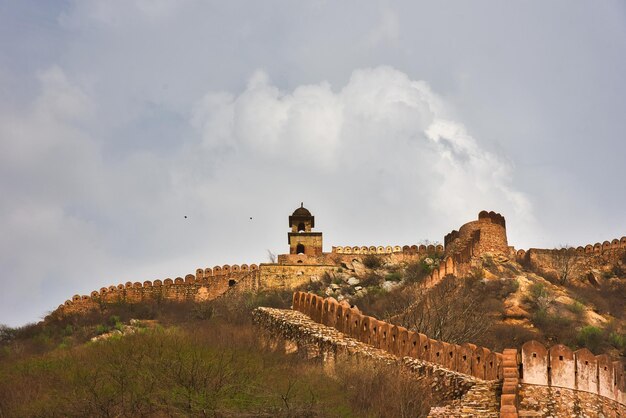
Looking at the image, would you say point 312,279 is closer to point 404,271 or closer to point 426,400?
point 404,271

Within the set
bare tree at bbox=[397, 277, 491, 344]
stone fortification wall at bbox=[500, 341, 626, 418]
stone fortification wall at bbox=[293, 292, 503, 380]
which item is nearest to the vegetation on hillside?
stone fortification wall at bbox=[293, 292, 503, 380]

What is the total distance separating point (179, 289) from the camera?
48.8 metres

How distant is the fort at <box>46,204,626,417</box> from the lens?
59.4ft

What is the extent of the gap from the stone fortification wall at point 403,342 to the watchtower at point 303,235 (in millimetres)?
23197

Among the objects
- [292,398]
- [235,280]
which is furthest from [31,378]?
[235,280]

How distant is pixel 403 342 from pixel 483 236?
981 inches

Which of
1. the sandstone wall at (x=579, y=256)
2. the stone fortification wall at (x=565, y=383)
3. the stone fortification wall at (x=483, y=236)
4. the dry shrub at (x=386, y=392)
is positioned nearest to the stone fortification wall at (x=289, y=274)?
the stone fortification wall at (x=483, y=236)

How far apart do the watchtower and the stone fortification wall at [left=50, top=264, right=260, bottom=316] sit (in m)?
3.50

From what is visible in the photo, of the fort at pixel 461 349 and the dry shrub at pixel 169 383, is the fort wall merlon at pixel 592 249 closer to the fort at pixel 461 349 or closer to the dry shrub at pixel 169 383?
the fort at pixel 461 349

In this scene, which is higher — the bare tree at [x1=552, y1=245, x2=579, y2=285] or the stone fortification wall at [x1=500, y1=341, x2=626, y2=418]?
the bare tree at [x1=552, y1=245, x2=579, y2=285]

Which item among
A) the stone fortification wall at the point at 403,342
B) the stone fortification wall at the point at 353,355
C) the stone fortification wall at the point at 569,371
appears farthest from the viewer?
the stone fortification wall at the point at 403,342

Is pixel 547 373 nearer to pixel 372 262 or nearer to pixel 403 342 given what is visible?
pixel 403 342

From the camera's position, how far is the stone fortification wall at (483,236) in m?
46.6

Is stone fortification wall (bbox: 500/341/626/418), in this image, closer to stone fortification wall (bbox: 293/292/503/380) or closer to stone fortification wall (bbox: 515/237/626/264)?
stone fortification wall (bbox: 293/292/503/380)
